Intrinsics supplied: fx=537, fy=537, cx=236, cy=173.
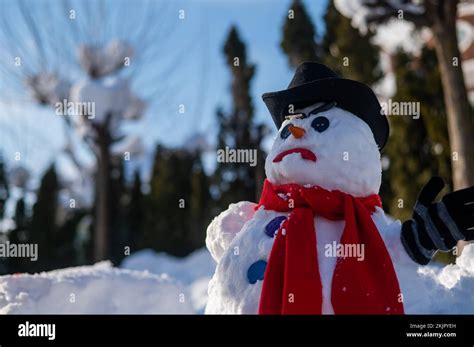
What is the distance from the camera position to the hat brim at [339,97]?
207 centimetres

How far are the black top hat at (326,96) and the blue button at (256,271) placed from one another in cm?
64

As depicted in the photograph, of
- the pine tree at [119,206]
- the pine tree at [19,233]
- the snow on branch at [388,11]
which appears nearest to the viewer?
the snow on branch at [388,11]

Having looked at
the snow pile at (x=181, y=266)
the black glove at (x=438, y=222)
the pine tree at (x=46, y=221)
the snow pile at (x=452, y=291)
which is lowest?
the snow pile at (x=452, y=291)

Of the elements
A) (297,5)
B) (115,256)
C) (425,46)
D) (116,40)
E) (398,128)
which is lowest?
(115,256)

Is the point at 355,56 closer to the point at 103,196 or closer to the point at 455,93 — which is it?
the point at 455,93

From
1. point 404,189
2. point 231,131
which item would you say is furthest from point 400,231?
point 231,131

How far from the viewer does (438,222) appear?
1.79m

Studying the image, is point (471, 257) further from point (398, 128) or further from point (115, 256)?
point (115, 256)

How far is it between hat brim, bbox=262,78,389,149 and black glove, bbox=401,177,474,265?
0.45 m

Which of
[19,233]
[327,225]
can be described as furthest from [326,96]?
[19,233]

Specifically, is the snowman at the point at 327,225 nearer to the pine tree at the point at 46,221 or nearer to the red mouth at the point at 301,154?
the red mouth at the point at 301,154

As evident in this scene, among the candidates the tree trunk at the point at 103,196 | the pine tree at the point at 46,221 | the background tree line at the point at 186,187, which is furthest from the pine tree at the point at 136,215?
the tree trunk at the point at 103,196

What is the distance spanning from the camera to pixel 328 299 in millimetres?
1783

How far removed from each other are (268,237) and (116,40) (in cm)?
743
